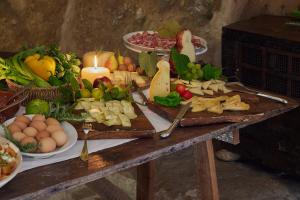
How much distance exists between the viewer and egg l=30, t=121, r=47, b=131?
1.85 meters

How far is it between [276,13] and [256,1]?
187 millimetres

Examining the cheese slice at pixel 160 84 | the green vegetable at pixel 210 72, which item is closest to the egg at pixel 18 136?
the cheese slice at pixel 160 84

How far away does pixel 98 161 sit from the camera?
1835 millimetres

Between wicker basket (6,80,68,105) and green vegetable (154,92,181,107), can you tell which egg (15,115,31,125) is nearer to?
wicker basket (6,80,68,105)

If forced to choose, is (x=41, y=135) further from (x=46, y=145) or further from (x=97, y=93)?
(x=97, y=93)

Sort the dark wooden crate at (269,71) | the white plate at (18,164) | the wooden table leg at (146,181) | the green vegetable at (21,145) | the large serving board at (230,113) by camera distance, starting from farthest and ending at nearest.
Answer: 1. the dark wooden crate at (269,71)
2. the wooden table leg at (146,181)
3. the large serving board at (230,113)
4. the green vegetable at (21,145)
5. the white plate at (18,164)

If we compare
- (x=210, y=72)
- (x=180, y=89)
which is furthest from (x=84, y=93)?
(x=210, y=72)

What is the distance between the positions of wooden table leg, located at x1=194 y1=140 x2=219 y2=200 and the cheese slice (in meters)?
0.35

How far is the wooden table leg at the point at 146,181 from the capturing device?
293 cm

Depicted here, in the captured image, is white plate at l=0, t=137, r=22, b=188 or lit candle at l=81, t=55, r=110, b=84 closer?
white plate at l=0, t=137, r=22, b=188

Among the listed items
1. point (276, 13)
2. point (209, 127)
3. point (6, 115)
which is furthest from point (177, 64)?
point (276, 13)

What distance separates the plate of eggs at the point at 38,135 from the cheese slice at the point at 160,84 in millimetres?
485

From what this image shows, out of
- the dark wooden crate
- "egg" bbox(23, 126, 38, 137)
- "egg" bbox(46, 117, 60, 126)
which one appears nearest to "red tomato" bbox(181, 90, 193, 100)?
"egg" bbox(46, 117, 60, 126)

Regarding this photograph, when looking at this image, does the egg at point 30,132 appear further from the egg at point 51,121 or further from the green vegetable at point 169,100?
the green vegetable at point 169,100
